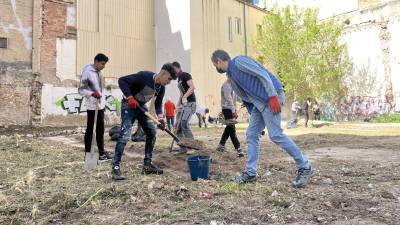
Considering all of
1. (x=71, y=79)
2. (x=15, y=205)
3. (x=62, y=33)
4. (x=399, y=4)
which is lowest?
(x=15, y=205)

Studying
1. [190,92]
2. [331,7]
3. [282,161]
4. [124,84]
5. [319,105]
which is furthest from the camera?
[331,7]

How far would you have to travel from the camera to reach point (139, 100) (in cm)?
565

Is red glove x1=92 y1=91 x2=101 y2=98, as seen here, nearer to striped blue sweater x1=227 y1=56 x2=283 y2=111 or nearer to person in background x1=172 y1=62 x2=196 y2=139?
person in background x1=172 y1=62 x2=196 y2=139

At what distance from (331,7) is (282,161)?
29.3 metres

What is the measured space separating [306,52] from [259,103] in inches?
857

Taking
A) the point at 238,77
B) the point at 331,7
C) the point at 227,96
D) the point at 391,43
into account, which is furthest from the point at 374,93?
the point at 238,77

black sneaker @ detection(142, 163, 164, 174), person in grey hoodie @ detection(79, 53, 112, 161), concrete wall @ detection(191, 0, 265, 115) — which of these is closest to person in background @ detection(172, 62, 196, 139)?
person in grey hoodie @ detection(79, 53, 112, 161)

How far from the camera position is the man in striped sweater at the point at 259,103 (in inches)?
189

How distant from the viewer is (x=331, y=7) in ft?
108

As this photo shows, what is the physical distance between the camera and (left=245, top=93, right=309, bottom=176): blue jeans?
4.88m

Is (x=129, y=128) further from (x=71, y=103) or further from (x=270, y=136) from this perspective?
(x=71, y=103)

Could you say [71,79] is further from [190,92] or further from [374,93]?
[374,93]

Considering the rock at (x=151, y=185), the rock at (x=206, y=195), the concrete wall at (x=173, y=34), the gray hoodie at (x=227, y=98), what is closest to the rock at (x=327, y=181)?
the rock at (x=206, y=195)

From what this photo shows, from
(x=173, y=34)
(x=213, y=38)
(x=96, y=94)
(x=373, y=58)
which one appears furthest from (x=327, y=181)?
(x=373, y=58)
